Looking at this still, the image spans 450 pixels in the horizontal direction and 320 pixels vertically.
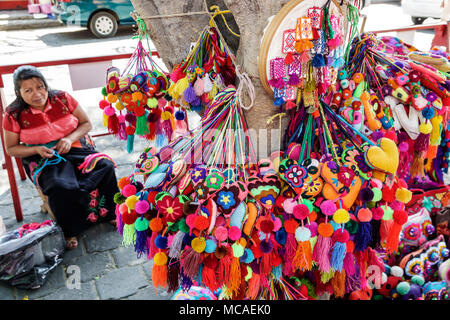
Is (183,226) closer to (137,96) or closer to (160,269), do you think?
(160,269)

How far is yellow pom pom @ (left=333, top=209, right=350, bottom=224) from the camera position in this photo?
3.24 ft

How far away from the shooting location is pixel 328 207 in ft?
3.25

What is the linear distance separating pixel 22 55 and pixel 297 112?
24.8 feet

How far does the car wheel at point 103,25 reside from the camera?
8.38 meters

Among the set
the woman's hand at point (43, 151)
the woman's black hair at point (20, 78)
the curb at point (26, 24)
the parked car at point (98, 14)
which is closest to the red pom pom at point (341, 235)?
the woman's hand at point (43, 151)

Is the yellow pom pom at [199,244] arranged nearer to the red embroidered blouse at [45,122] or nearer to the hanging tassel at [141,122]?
the hanging tassel at [141,122]

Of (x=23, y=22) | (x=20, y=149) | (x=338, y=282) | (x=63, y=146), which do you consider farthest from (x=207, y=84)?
(x=23, y=22)

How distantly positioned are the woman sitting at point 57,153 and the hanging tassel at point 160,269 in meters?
1.65

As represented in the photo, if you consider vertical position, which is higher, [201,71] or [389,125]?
[201,71]

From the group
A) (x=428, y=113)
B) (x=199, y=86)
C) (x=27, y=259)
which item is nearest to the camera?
(x=199, y=86)

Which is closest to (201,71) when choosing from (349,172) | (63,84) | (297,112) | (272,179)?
(297,112)

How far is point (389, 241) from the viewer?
1.09 meters

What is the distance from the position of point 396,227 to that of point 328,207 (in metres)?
0.25

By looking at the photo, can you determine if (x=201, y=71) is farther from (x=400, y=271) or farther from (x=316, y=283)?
(x=400, y=271)
